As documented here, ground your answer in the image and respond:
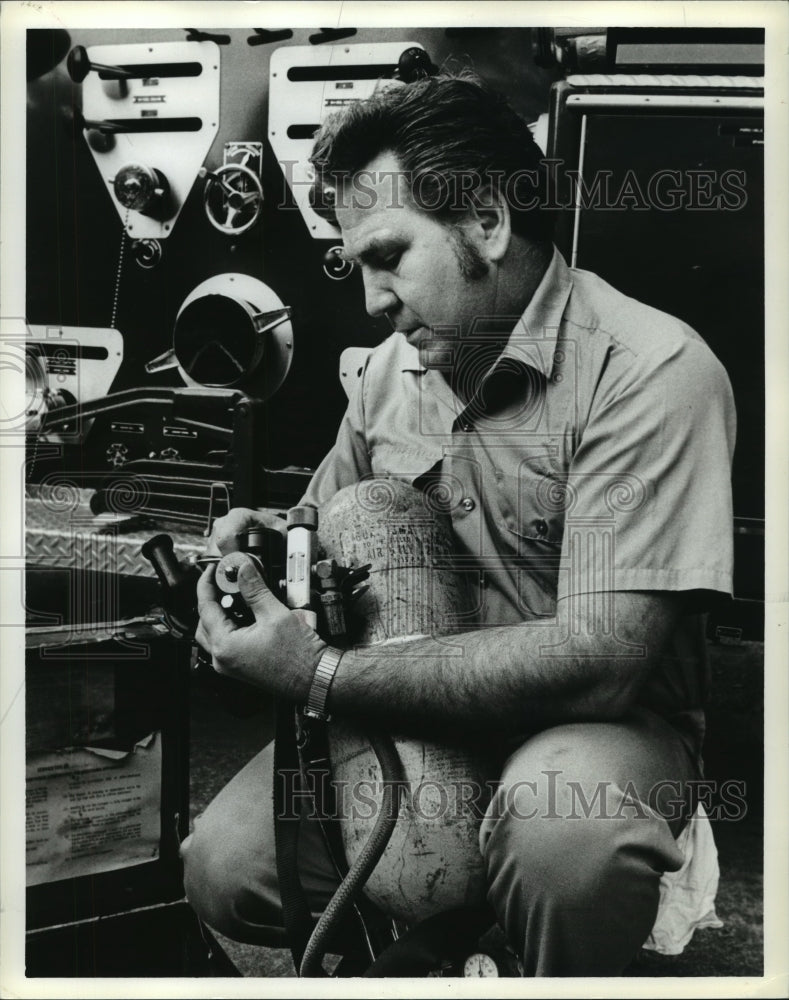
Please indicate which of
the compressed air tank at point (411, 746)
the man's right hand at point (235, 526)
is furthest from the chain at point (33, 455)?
the compressed air tank at point (411, 746)

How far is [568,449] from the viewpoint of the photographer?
2047mm

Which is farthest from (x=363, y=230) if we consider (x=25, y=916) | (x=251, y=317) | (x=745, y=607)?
(x=25, y=916)

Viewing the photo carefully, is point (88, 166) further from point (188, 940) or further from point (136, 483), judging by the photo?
point (188, 940)

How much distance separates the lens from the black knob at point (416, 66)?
2152 millimetres

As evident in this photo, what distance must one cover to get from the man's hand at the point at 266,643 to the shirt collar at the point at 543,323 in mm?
700

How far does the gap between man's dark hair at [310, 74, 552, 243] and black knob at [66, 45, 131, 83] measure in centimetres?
54

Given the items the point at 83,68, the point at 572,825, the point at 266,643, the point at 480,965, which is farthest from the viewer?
the point at 83,68

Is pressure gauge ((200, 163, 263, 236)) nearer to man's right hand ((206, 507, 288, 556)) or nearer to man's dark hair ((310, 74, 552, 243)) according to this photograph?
man's dark hair ((310, 74, 552, 243))

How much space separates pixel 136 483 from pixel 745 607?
136 cm

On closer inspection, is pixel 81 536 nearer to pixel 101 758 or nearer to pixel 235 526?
pixel 235 526

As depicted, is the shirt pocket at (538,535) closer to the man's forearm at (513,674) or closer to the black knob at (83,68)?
the man's forearm at (513,674)

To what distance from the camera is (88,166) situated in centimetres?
228

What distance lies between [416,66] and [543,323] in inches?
24.5

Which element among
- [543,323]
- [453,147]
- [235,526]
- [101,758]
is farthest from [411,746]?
[453,147]
